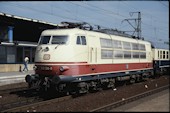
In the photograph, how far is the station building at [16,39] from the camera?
29328 millimetres

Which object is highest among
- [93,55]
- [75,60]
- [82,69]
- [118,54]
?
[118,54]

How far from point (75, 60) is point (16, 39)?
19.4 meters

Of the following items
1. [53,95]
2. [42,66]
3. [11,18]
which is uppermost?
[11,18]

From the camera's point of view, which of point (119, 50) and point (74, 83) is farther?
point (119, 50)

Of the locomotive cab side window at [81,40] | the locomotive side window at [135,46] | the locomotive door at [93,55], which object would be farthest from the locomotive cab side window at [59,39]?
the locomotive side window at [135,46]

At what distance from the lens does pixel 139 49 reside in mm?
21438

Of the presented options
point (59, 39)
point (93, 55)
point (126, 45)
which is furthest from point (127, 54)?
point (59, 39)

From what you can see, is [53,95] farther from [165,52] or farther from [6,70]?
[165,52]

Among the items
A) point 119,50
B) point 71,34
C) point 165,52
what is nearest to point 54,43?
point 71,34

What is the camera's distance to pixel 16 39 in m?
32.0

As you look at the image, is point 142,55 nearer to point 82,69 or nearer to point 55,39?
point 82,69

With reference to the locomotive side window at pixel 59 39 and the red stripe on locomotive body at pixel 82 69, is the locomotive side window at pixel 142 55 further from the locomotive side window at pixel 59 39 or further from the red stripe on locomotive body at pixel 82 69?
the locomotive side window at pixel 59 39

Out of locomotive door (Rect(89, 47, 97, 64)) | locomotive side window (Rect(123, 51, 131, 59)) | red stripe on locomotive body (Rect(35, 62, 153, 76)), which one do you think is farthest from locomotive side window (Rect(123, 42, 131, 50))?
locomotive door (Rect(89, 47, 97, 64))

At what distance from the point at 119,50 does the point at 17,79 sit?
7928 millimetres
